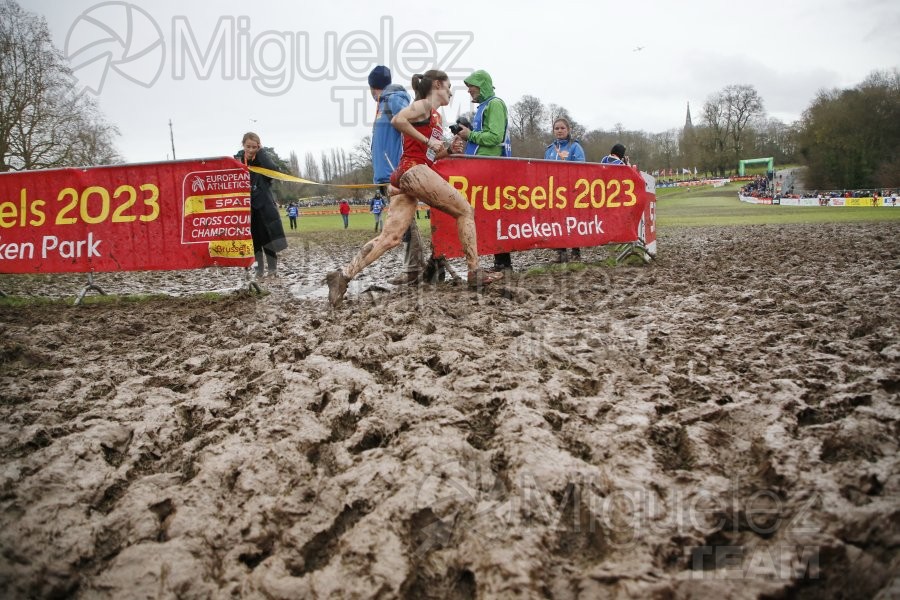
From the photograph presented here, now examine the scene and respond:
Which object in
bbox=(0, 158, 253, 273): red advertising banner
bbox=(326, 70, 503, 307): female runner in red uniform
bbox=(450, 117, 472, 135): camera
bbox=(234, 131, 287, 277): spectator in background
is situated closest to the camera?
bbox=(326, 70, 503, 307): female runner in red uniform

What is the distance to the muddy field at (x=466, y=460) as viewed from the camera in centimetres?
138

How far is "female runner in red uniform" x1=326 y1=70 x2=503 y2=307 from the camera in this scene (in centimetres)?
444

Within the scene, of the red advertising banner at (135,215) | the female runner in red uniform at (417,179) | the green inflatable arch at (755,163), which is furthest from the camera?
the green inflatable arch at (755,163)

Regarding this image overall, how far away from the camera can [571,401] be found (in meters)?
2.29

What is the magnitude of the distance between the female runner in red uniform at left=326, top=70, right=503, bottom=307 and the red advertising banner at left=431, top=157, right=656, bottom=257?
32.7 inches

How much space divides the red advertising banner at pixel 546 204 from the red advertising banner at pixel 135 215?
2328 mm

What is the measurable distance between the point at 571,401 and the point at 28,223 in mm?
6465

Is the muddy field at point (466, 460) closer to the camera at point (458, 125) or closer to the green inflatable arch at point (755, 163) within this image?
the camera at point (458, 125)

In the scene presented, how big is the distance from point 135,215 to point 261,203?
133cm

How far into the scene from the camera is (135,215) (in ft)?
18.8

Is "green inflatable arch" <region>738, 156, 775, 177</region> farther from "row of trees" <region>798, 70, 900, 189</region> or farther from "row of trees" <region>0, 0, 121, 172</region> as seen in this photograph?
"row of trees" <region>0, 0, 121, 172</region>

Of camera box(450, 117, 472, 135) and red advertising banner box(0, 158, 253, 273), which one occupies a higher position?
camera box(450, 117, 472, 135)

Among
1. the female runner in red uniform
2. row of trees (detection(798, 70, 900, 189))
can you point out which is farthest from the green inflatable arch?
the female runner in red uniform

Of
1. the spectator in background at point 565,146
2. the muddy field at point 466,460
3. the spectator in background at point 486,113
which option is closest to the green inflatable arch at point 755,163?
the spectator in background at point 565,146
